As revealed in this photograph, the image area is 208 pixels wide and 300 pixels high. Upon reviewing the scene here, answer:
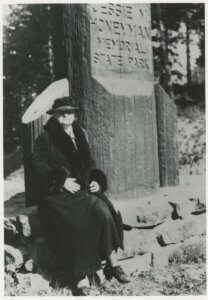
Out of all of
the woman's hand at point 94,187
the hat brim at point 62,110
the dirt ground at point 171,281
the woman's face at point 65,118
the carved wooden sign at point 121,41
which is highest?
the carved wooden sign at point 121,41

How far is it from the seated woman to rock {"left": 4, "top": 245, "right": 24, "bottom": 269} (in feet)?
1.11

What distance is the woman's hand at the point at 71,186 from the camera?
3740 mm

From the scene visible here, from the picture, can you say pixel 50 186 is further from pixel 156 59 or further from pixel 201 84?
pixel 201 84

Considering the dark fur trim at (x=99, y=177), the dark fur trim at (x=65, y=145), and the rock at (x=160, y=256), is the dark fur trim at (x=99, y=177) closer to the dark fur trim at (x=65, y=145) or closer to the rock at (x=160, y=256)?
the dark fur trim at (x=65, y=145)

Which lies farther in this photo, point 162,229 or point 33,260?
point 162,229

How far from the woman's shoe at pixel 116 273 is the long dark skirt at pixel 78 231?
0.46 ft

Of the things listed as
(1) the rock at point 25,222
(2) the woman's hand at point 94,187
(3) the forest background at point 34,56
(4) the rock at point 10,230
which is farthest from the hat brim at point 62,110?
(3) the forest background at point 34,56

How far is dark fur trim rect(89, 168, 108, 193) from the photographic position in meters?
3.96

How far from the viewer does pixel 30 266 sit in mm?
3842

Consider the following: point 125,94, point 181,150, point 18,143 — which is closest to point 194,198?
point 125,94

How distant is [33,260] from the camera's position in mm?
3865

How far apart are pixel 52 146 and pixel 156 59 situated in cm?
983

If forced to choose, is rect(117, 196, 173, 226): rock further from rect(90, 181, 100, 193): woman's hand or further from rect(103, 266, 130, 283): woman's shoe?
rect(103, 266, 130, 283): woman's shoe

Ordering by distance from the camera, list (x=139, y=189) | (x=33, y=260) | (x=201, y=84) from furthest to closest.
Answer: (x=201, y=84)
(x=139, y=189)
(x=33, y=260)
